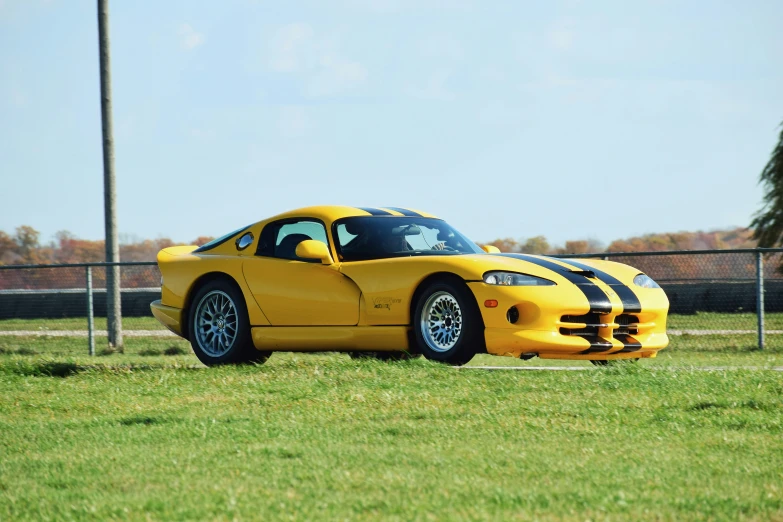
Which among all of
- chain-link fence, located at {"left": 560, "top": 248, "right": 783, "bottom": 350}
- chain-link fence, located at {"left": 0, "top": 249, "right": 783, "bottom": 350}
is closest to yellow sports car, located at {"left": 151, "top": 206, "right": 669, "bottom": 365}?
chain-link fence, located at {"left": 0, "top": 249, "right": 783, "bottom": 350}

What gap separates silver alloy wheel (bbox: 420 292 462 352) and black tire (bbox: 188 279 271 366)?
211 cm

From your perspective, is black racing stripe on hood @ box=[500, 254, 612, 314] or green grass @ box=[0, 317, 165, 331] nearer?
black racing stripe on hood @ box=[500, 254, 612, 314]

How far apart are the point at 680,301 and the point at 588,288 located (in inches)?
456

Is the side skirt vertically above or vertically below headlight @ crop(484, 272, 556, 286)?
below

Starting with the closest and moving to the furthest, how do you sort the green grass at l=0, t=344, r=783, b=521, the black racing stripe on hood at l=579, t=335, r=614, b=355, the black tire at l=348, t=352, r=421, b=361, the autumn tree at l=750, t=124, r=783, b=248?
1. the green grass at l=0, t=344, r=783, b=521
2. the black racing stripe on hood at l=579, t=335, r=614, b=355
3. the black tire at l=348, t=352, r=421, b=361
4. the autumn tree at l=750, t=124, r=783, b=248

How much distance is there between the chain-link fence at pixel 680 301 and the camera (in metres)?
15.2

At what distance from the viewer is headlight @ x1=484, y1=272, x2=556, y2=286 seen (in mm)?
9305

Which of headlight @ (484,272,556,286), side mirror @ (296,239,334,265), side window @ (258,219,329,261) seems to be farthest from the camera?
side window @ (258,219,329,261)

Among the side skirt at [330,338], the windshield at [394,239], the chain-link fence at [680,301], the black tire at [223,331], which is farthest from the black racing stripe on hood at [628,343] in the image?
the black tire at [223,331]

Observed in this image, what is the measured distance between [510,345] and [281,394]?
221 cm

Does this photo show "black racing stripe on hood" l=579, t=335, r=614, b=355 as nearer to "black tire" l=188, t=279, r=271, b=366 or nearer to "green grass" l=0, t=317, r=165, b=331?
"black tire" l=188, t=279, r=271, b=366

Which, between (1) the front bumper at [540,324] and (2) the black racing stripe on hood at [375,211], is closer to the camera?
(1) the front bumper at [540,324]

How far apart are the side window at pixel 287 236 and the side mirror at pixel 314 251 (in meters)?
0.36

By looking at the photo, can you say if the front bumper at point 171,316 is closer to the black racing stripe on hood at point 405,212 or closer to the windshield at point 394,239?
the windshield at point 394,239
